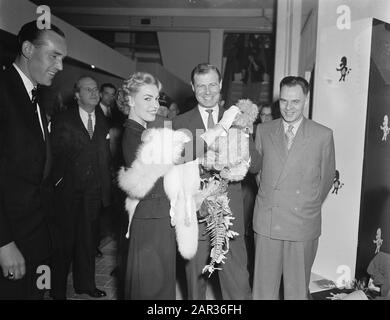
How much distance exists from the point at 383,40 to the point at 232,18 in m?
5.56

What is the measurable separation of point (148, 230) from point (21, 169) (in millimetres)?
716

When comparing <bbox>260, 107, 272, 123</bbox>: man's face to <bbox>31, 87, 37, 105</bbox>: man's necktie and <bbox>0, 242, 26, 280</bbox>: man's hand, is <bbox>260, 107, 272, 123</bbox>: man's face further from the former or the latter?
<bbox>0, 242, 26, 280</bbox>: man's hand

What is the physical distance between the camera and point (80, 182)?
291cm

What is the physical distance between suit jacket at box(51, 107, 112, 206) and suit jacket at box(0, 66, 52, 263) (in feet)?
3.49

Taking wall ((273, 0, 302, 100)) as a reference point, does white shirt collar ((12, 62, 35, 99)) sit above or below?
below

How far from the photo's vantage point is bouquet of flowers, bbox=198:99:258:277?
1990 mm

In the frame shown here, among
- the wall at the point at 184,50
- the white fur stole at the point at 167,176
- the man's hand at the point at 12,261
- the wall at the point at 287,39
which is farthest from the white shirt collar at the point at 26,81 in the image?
the wall at the point at 184,50

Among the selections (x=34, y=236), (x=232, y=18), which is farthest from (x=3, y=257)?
(x=232, y=18)

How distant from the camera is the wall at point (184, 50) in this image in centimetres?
864

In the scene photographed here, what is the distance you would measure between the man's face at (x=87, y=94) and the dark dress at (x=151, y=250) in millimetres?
1207

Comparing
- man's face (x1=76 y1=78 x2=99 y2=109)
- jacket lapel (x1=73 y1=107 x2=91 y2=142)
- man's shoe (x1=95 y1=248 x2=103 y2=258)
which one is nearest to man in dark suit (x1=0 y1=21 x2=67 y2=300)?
jacket lapel (x1=73 y1=107 x2=91 y2=142)

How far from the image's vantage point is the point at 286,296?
2.36 metres

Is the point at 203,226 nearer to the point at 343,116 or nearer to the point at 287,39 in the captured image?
the point at 343,116

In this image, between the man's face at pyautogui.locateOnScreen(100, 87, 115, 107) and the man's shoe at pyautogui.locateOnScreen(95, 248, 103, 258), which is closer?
the man's shoe at pyautogui.locateOnScreen(95, 248, 103, 258)
